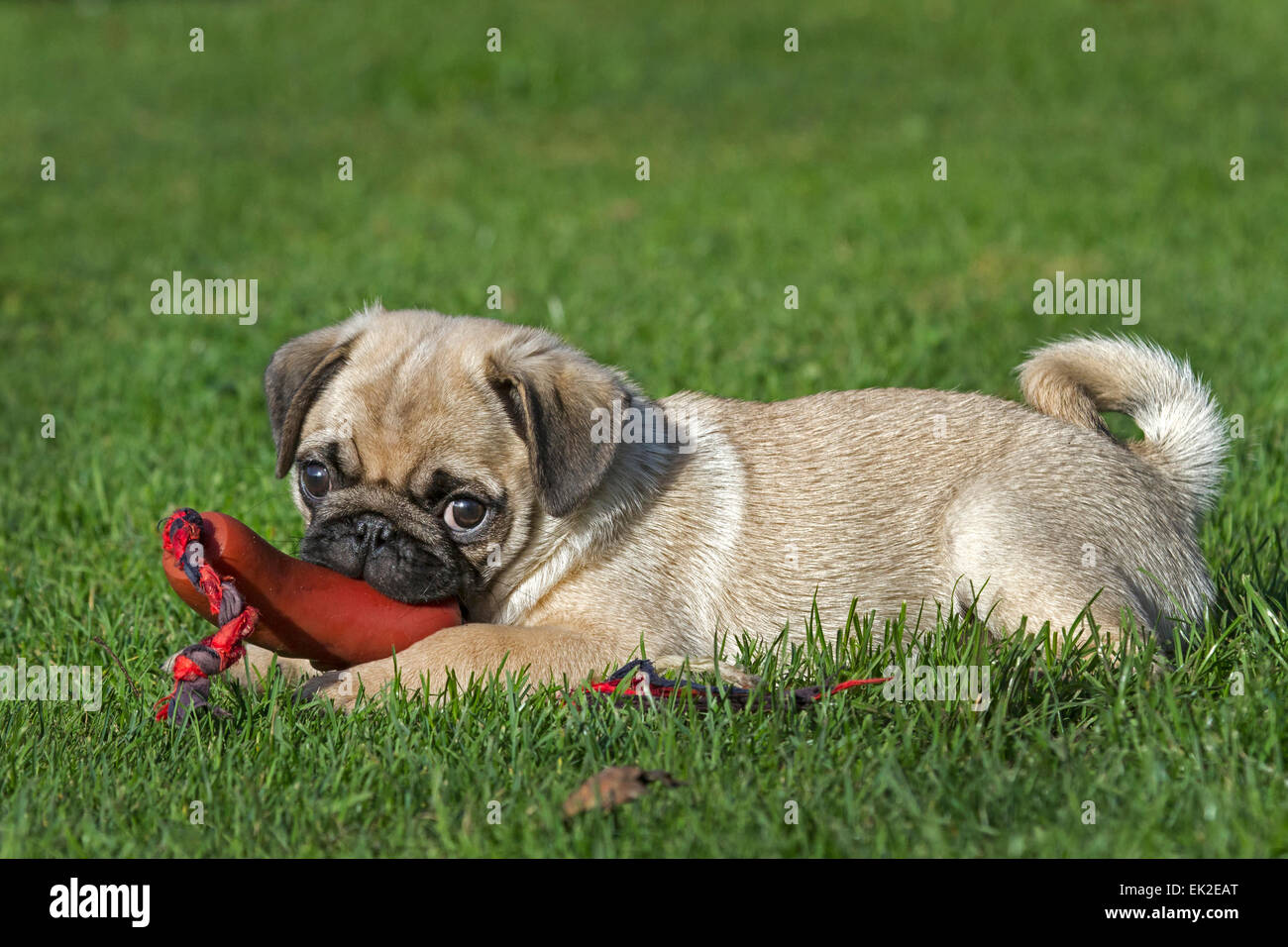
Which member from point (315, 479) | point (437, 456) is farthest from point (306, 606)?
point (437, 456)

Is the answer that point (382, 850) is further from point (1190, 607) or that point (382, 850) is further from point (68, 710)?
point (1190, 607)

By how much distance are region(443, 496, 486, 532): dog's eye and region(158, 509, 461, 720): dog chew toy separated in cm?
28

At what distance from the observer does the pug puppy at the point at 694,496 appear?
4.29m

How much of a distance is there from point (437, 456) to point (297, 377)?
2.33 feet

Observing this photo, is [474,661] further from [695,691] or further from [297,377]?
[297,377]

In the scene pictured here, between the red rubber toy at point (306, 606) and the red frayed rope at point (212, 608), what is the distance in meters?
0.03

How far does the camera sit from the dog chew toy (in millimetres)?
4004

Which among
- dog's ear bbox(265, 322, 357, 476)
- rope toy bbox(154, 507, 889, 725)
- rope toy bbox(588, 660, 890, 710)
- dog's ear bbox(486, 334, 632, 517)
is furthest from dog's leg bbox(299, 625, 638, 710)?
dog's ear bbox(265, 322, 357, 476)

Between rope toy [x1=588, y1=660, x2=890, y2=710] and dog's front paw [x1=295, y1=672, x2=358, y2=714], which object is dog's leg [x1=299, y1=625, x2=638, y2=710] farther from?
rope toy [x1=588, y1=660, x2=890, y2=710]

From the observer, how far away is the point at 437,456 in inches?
168

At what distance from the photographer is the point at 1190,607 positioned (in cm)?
472


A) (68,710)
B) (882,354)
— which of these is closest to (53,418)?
(68,710)

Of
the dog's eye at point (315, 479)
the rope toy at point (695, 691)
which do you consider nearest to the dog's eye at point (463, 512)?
the dog's eye at point (315, 479)

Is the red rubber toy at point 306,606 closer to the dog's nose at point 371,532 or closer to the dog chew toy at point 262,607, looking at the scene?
the dog chew toy at point 262,607
